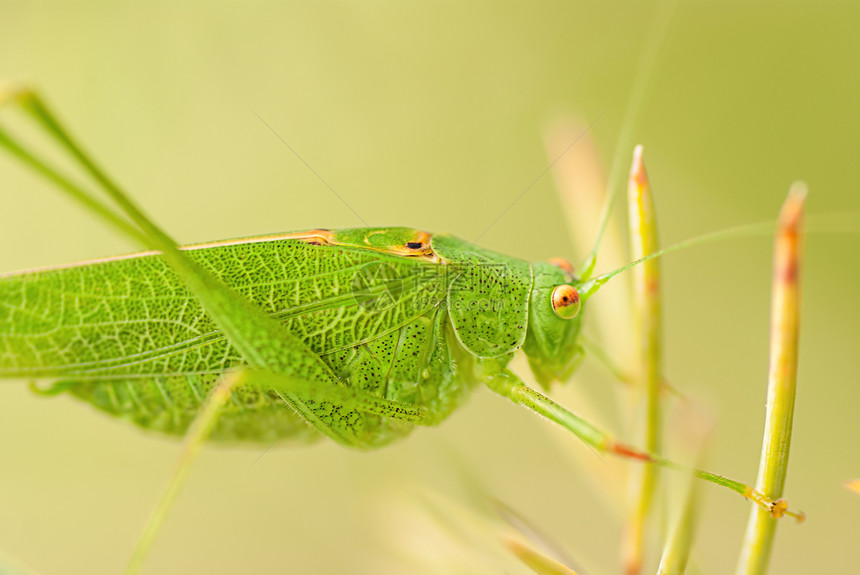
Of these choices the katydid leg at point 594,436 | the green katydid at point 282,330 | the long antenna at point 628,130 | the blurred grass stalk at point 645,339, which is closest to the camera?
the katydid leg at point 594,436

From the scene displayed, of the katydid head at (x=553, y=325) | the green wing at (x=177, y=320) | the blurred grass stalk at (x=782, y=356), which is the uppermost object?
the blurred grass stalk at (x=782, y=356)

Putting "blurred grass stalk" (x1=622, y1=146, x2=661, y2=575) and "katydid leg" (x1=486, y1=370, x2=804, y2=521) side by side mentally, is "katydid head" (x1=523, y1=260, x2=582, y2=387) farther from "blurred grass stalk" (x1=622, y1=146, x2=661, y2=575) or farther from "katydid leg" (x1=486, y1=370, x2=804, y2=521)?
"blurred grass stalk" (x1=622, y1=146, x2=661, y2=575)

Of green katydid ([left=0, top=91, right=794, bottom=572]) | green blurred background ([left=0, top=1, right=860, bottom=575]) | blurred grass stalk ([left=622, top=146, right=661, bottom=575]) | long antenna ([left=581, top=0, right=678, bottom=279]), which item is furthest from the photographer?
green blurred background ([left=0, top=1, right=860, bottom=575])

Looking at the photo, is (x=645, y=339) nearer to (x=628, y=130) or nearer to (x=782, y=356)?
(x=782, y=356)

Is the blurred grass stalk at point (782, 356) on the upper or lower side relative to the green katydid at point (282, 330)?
upper

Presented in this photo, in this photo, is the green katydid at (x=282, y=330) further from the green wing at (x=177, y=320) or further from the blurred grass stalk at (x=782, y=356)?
the blurred grass stalk at (x=782, y=356)

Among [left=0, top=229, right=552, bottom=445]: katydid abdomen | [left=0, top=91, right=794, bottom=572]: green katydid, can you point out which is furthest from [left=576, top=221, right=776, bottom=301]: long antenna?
[left=0, top=229, right=552, bottom=445]: katydid abdomen

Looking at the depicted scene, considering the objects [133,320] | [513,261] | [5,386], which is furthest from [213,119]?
[513,261]

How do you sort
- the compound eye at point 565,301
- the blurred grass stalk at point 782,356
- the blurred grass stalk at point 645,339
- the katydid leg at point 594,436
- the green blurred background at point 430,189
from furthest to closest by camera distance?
the green blurred background at point 430,189 → the compound eye at point 565,301 → the blurred grass stalk at point 645,339 → the katydid leg at point 594,436 → the blurred grass stalk at point 782,356

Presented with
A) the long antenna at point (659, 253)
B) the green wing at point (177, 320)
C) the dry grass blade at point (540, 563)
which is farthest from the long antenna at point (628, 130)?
the dry grass blade at point (540, 563)
